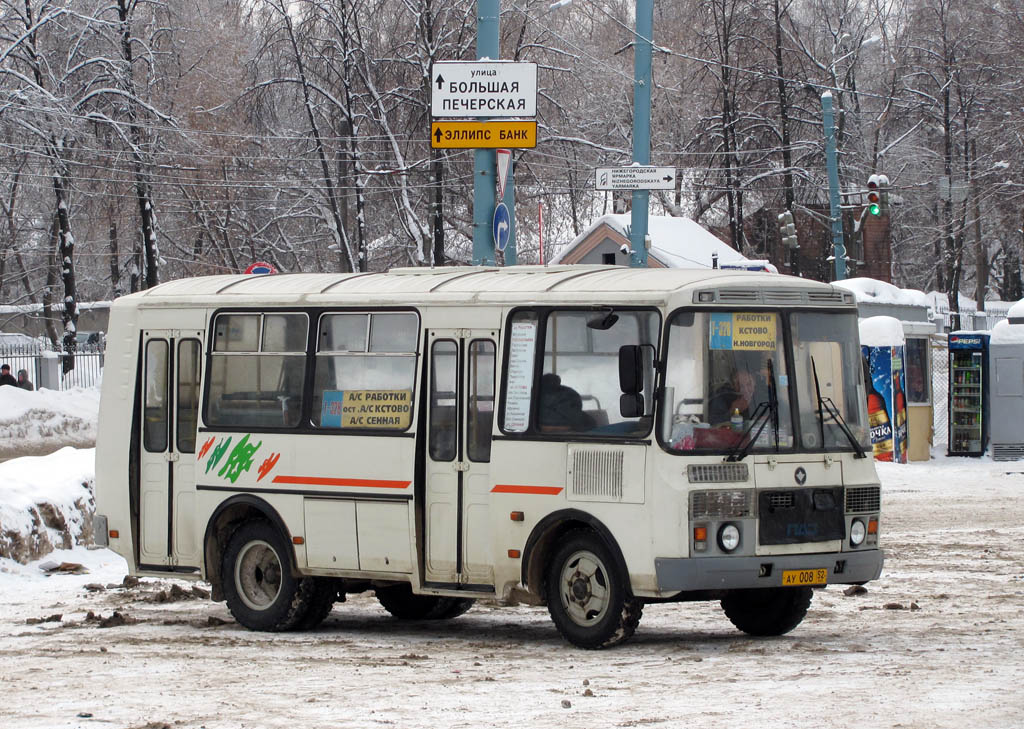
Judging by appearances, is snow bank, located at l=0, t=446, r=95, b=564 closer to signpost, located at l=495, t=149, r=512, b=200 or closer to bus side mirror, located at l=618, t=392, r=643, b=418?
signpost, located at l=495, t=149, r=512, b=200

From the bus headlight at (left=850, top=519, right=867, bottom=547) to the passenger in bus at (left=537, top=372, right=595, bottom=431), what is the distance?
189 centimetres

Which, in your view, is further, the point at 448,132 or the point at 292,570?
the point at 448,132

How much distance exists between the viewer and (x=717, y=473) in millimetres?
10492

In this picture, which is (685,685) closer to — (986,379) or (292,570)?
(292,570)

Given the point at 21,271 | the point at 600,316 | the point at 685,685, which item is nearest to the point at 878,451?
the point at 600,316

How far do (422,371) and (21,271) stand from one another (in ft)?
213

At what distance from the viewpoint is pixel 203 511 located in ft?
42.2

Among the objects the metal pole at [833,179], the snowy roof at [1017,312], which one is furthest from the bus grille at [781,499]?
the metal pole at [833,179]

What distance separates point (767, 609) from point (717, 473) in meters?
1.51

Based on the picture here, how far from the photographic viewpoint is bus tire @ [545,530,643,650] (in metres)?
10.6

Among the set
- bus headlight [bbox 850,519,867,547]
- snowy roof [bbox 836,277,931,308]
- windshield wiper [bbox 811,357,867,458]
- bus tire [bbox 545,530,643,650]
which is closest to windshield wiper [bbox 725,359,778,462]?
windshield wiper [bbox 811,357,867,458]

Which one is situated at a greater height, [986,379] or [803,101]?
[803,101]

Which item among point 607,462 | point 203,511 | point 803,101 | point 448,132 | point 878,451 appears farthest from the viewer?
point 803,101

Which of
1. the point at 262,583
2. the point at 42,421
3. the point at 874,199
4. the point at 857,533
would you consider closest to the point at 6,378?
the point at 42,421
